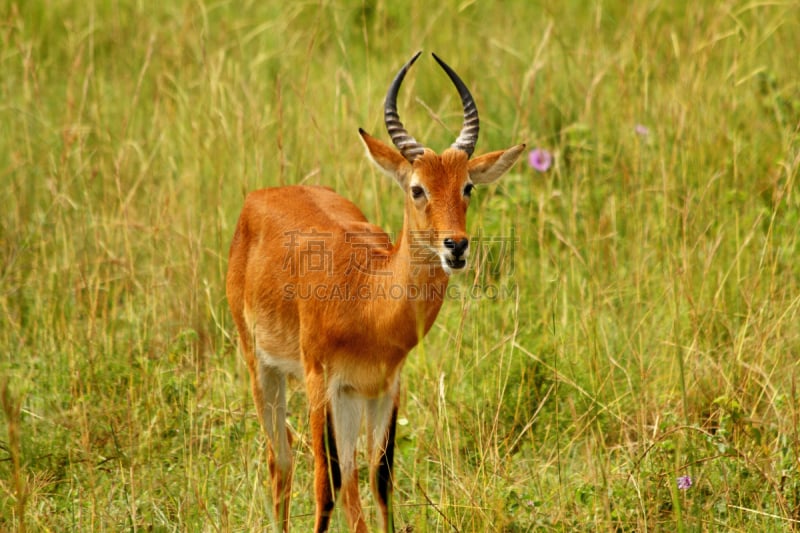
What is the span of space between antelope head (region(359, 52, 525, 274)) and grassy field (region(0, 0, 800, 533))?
651 mm

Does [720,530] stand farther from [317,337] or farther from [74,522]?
[74,522]

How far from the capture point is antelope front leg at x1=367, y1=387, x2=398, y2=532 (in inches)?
179

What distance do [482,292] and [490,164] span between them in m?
1.67

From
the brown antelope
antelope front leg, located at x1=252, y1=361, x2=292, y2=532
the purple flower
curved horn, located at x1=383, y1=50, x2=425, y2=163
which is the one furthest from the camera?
the purple flower

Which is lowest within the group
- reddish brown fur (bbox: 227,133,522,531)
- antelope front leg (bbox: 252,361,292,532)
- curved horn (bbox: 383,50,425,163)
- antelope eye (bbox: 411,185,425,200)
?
antelope front leg (bbox: 252,361,292,532)

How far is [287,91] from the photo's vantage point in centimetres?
→ 862

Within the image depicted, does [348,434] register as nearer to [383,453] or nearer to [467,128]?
[383,453]

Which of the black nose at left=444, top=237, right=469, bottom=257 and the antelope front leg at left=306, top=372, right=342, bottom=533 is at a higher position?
the black nose at left=444, top=237, right=469, bottom=257

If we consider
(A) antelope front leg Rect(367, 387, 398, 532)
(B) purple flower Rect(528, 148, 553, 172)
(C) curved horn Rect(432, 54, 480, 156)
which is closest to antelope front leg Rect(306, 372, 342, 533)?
(A) antelope front leg Rect(367, 387, 398, 532)

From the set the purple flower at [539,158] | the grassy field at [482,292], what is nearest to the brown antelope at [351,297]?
the grassy field at [482,292]

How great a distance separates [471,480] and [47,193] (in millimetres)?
4165

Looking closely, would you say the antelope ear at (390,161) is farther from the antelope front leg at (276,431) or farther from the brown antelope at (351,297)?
the antelope front leg at (276,431)

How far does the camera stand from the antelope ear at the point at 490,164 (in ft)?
14.6

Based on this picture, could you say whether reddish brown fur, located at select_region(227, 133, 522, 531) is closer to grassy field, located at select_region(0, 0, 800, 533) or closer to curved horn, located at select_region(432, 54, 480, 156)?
curved horn, located at select_region(432, 54, 480, 156)
